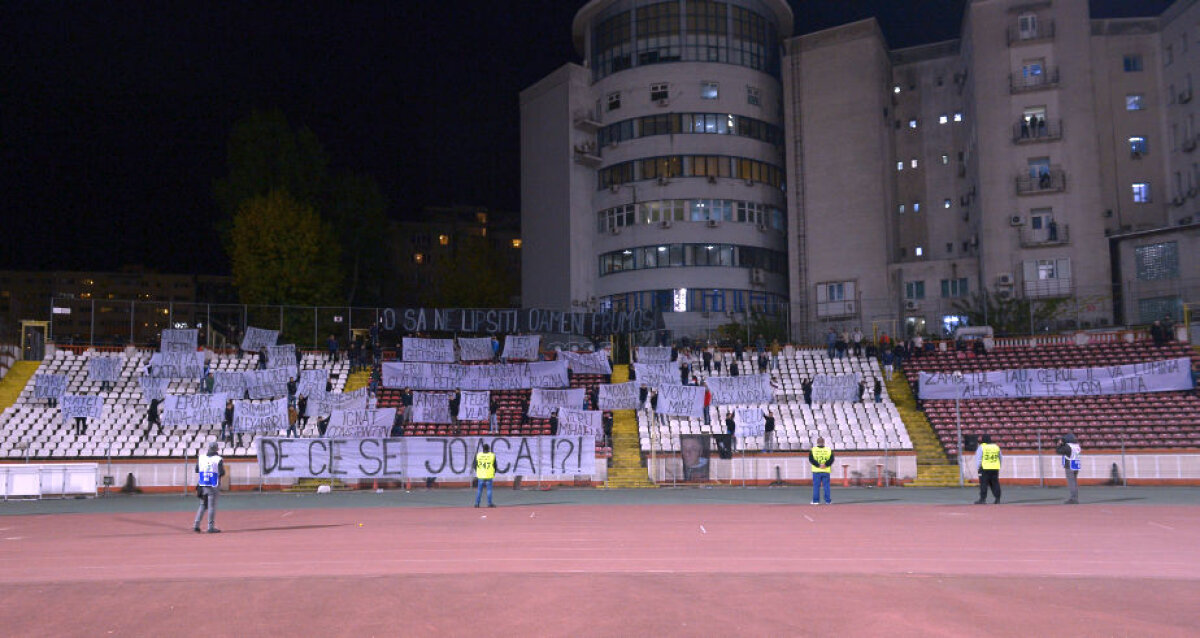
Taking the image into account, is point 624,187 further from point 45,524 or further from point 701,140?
point 45,524

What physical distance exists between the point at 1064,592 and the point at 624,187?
60924 mm

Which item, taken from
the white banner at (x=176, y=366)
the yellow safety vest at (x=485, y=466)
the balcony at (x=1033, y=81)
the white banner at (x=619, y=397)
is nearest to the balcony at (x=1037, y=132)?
the balcony at (x=1033, y=81)

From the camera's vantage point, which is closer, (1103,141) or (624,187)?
(1103,141)

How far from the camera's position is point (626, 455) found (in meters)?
37.3

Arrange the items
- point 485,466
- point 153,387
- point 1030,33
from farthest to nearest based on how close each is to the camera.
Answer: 1. point 1030,33
2. point 153,387
3. point 485,466

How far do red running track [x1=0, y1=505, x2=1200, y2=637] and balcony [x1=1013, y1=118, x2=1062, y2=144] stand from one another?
44.2 m

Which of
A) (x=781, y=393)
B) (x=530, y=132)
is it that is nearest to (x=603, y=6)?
(x=530, y=132)

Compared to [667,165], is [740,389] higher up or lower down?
lower down

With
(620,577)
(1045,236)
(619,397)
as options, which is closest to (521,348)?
(619,397)

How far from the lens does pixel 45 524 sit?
2305 centimetres

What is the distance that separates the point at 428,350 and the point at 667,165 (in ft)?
102

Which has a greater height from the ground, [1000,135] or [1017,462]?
[1000,135]

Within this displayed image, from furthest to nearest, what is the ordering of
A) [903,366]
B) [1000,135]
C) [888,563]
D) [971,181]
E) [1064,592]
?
→ 1. [971,181]
2. [1000,135]
3. [903,366]
4. [888,563]
5. [1064,592]

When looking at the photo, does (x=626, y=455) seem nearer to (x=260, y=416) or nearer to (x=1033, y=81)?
(x=260, y=416)
